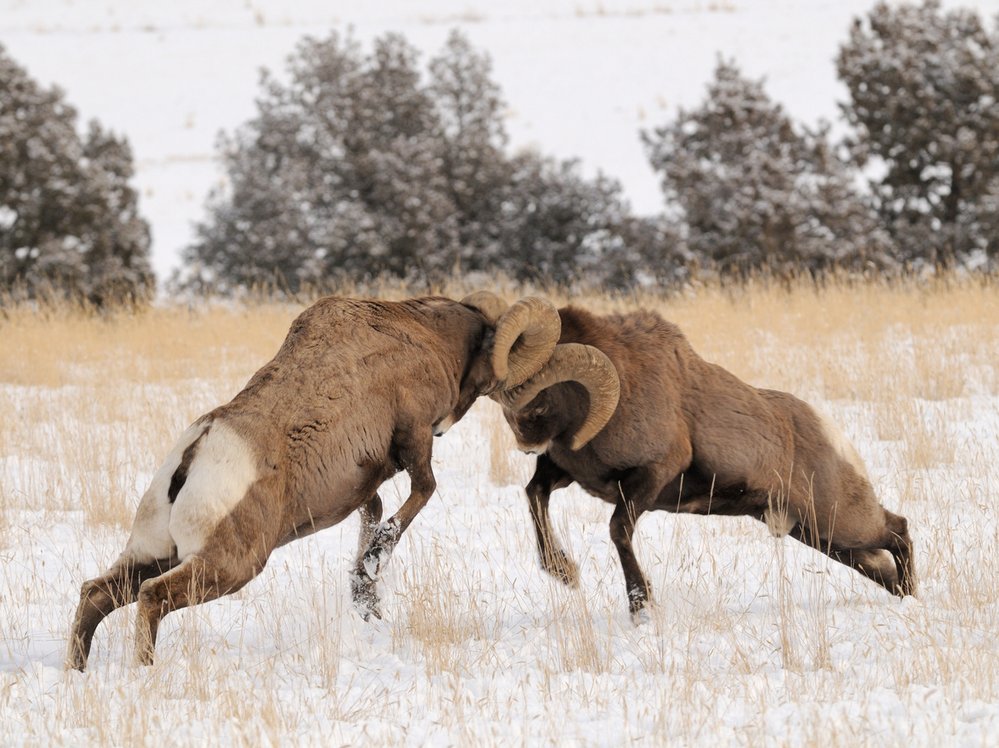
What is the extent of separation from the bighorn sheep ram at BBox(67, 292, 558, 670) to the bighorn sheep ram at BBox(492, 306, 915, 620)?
302 millimetres

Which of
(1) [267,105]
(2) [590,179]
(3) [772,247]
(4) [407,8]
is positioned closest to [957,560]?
(3) [772,247]

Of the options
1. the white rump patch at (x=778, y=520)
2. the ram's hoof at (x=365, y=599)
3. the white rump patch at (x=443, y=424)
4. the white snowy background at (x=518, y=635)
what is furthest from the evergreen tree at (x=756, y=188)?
the ram's hoof at (x=365, y=599)

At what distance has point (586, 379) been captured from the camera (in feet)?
19.4

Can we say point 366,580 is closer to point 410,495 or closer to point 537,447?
point 410,495

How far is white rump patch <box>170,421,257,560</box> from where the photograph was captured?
4.88 m

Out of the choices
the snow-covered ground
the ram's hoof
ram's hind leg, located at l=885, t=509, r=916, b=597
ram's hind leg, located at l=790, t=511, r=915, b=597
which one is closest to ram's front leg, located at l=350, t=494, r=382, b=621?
the ram's hoof

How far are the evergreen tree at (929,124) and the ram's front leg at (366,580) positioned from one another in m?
19.2

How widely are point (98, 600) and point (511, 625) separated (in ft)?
6.41

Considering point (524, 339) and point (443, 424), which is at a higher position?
point (524, 339)

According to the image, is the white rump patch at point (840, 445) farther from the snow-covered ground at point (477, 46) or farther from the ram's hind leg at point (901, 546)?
the snow-covered ground at point (477, 46)

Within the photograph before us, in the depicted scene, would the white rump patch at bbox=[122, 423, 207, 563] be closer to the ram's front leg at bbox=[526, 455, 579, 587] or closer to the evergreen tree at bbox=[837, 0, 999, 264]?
the ram's front leg at bbox=[526, 455, 579, 587]

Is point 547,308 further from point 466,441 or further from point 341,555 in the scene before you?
point 466,441

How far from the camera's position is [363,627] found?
5887mm

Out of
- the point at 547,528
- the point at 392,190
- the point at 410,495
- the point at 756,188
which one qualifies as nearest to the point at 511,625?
the point at 547,528
